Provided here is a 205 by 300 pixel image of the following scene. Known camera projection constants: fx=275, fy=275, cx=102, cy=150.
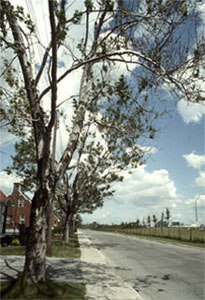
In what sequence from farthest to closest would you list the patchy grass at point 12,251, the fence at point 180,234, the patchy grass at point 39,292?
the fence at point 180,234, the patchy grass at point 12,251, the patchy grass at point 39,292

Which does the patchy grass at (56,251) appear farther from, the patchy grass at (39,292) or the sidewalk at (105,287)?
the patchy grass at (39,292)

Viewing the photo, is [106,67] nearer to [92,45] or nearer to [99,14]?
[92,45]

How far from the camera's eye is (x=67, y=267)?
33.3 feet

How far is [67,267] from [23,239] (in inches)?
376

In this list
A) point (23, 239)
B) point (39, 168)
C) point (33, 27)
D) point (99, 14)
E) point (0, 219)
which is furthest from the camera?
point (0, 219)

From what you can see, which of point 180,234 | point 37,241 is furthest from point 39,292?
point 180,234

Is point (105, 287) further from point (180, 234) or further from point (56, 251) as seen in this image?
point (180, 234)

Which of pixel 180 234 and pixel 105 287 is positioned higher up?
pixel 105 287

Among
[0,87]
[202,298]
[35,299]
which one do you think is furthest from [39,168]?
[202,298]

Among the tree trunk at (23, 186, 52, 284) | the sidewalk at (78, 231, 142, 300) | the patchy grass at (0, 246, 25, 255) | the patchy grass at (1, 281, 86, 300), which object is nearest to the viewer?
the patchy grass at (1, 281, 86, 300)

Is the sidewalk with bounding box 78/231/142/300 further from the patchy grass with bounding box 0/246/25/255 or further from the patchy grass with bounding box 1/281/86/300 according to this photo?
the patchy grass with bounding box 0/246/25/255

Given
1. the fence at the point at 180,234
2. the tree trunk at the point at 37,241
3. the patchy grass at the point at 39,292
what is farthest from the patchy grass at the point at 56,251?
the fence at the point at 180,234

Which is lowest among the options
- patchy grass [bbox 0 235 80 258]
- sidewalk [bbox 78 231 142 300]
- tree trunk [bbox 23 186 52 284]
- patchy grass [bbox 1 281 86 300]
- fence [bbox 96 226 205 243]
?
fence [bbox 96 226 205 243]

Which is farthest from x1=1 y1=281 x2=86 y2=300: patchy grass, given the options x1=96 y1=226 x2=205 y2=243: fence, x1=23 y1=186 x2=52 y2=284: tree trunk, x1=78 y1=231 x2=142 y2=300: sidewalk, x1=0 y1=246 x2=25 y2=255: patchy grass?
x1=96 y1=226 x2=205 y2=243: fence
